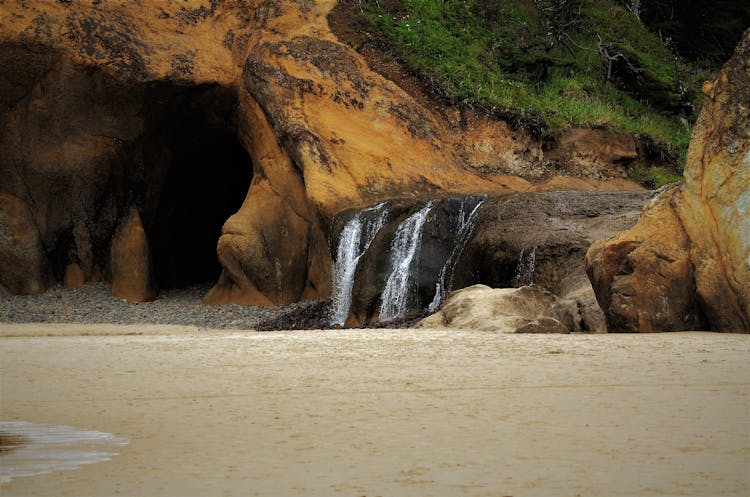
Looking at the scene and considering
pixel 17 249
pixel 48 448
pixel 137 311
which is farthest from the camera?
pixel 17 249

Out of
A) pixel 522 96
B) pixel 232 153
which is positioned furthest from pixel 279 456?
pixel 232 153

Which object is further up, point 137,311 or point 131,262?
point 131,262

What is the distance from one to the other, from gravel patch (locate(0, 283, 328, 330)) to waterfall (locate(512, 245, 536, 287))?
3450 millimetres

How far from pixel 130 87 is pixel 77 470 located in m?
16.1

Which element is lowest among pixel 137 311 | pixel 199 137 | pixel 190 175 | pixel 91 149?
pixel 137 311

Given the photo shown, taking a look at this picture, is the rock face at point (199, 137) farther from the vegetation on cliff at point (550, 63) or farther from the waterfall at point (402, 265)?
the waterfall at point (402, 265)

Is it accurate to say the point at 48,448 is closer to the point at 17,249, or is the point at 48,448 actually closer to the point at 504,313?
the point at 504,313

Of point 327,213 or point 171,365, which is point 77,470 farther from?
point 327,213

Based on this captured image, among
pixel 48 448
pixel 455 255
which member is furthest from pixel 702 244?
pixel 48 448

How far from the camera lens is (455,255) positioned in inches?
545

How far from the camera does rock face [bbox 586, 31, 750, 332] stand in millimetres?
8539

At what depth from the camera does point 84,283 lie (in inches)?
757

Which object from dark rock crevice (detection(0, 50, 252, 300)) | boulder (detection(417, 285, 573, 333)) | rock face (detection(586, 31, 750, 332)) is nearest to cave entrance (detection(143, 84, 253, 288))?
dark rock crevice (detection(0, 50, 252, 300))

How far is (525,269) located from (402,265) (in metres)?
2.25
